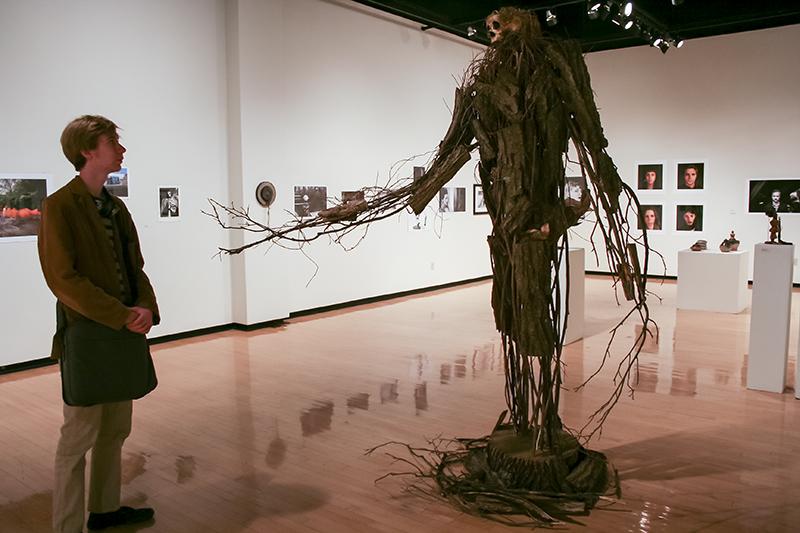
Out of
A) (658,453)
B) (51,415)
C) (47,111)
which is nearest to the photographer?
(658,453)

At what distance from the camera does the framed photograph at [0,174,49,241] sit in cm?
686

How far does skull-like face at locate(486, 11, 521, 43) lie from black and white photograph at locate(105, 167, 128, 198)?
539 centimetres

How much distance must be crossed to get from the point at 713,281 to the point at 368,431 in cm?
722

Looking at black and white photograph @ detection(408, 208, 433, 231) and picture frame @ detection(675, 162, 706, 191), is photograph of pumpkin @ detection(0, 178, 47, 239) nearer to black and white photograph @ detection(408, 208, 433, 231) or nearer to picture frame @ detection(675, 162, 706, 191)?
black and white photograph @ detection(408, 208, 433, 231)

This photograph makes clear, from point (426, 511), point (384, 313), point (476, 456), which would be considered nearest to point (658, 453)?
point (476, 456)

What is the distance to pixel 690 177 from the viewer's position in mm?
13625

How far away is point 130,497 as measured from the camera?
3980 mm

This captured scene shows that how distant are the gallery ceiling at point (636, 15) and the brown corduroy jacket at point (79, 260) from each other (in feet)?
26.3

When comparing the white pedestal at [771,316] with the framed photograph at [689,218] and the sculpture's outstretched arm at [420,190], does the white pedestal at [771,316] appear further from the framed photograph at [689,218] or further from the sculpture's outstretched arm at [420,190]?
the framed photograph at [689,218]

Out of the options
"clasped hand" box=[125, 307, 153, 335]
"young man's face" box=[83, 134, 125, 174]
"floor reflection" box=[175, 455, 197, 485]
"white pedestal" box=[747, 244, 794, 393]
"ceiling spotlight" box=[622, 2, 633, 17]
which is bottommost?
"floor reflection" box=[175, 455, 197, 485]

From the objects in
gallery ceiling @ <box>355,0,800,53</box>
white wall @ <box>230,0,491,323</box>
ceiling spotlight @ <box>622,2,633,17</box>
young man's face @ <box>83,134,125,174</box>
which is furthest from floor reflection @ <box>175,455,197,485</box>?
ceiling spotlight @ <box>622,2,633,17</box>

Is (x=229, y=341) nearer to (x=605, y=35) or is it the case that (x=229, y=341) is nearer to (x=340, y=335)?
(x=340, y=335)

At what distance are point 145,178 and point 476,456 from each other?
222 inches

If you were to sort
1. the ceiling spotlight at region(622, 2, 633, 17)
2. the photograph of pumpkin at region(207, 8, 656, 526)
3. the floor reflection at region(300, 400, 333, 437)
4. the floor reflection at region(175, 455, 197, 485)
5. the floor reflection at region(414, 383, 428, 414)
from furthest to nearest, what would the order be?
the ceiling spotlight at region(622, 2, 633, 17) → the floor reflection at region(414, 383, 428, 414) → the floor reflection at region(300, 400, 333, 437) → the floor reflection at region(175, 455, 197, 485) → the photograph of pumpkin at region(207, 8, 656, 526)
